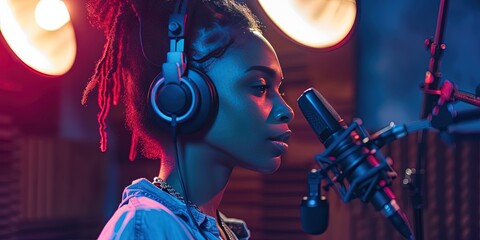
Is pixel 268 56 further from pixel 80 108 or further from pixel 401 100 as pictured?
pixel 80 108

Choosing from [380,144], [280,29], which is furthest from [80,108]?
[380,144]

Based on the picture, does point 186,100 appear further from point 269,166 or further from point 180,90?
point 269,166

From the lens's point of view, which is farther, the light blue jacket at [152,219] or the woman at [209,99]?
the woman at [209,99]

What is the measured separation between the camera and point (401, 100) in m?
3.58

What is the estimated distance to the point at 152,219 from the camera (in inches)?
52.4

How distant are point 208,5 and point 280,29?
244 mm

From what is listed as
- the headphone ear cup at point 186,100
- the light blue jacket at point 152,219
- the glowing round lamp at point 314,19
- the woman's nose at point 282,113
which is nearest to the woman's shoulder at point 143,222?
the light blue jacket at point 152,219

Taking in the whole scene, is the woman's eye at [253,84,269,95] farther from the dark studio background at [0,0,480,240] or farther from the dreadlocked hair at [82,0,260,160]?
the dark studio background at [0,0,480,240]

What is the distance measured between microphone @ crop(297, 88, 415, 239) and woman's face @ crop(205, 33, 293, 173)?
30 cm

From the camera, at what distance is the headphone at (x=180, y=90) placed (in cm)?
138

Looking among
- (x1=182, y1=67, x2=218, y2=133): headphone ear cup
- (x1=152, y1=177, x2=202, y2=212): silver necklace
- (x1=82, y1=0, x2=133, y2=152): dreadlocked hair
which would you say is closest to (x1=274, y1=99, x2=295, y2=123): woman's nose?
(x1=182, y1=67, x2=218, y2=133): headphone ear cup

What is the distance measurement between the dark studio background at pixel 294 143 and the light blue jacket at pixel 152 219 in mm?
1113

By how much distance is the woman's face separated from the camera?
4.92 ft

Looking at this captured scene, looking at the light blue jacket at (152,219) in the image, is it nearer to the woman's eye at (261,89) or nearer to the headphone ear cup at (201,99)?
the headphone ear cup at (201,99)
